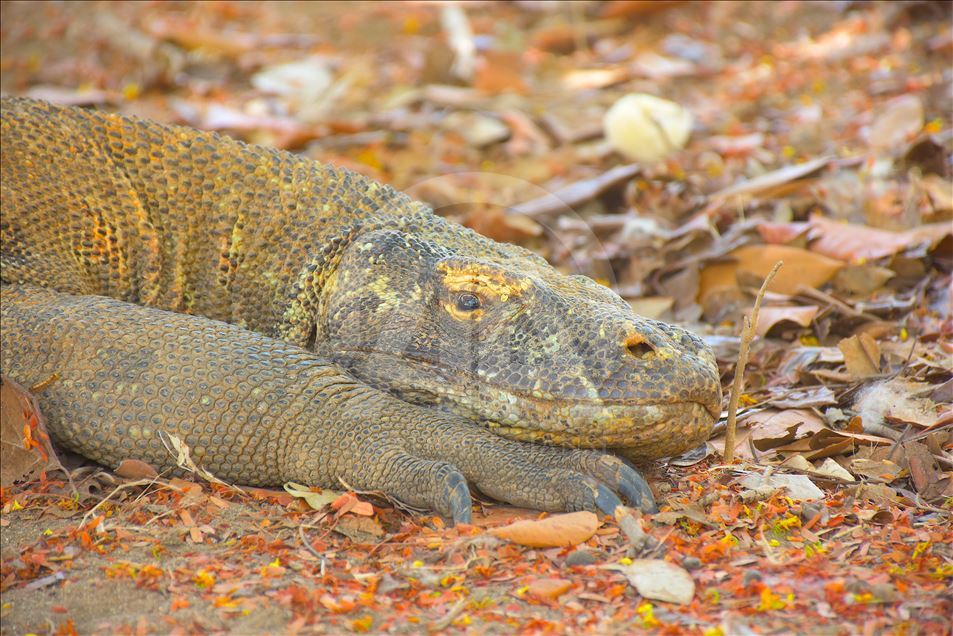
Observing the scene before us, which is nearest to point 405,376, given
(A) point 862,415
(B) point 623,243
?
(A) point 862,415

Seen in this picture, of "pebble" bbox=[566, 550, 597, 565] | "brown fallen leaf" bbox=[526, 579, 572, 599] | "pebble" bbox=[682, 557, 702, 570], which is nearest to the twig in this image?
"pebble" bbox=[682, 557, 702, 570]

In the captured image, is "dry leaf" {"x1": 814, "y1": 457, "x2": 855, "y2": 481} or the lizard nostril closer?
the lizard nostril

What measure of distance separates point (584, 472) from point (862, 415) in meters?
1.53

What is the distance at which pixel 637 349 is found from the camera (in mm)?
3424

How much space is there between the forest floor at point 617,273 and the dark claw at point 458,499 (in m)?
0.06

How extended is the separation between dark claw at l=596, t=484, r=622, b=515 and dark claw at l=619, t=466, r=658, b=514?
0.21 feet

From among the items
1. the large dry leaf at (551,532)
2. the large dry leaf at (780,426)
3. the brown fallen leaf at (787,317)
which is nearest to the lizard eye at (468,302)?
the large dry leaf at (551,532)

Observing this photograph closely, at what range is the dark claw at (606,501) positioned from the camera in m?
3.22

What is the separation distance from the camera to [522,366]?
3.50 meters

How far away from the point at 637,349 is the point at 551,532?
68 centimetres

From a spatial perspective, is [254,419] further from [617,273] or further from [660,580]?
[617,273]

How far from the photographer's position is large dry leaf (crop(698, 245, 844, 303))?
5754 millimetres

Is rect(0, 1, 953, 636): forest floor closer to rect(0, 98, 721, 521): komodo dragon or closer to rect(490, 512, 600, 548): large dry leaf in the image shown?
rect(490, 512, 600, 548): large dry leaf

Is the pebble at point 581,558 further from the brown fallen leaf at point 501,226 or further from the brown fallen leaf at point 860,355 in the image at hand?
the brown fallen leaf at point 501,226
